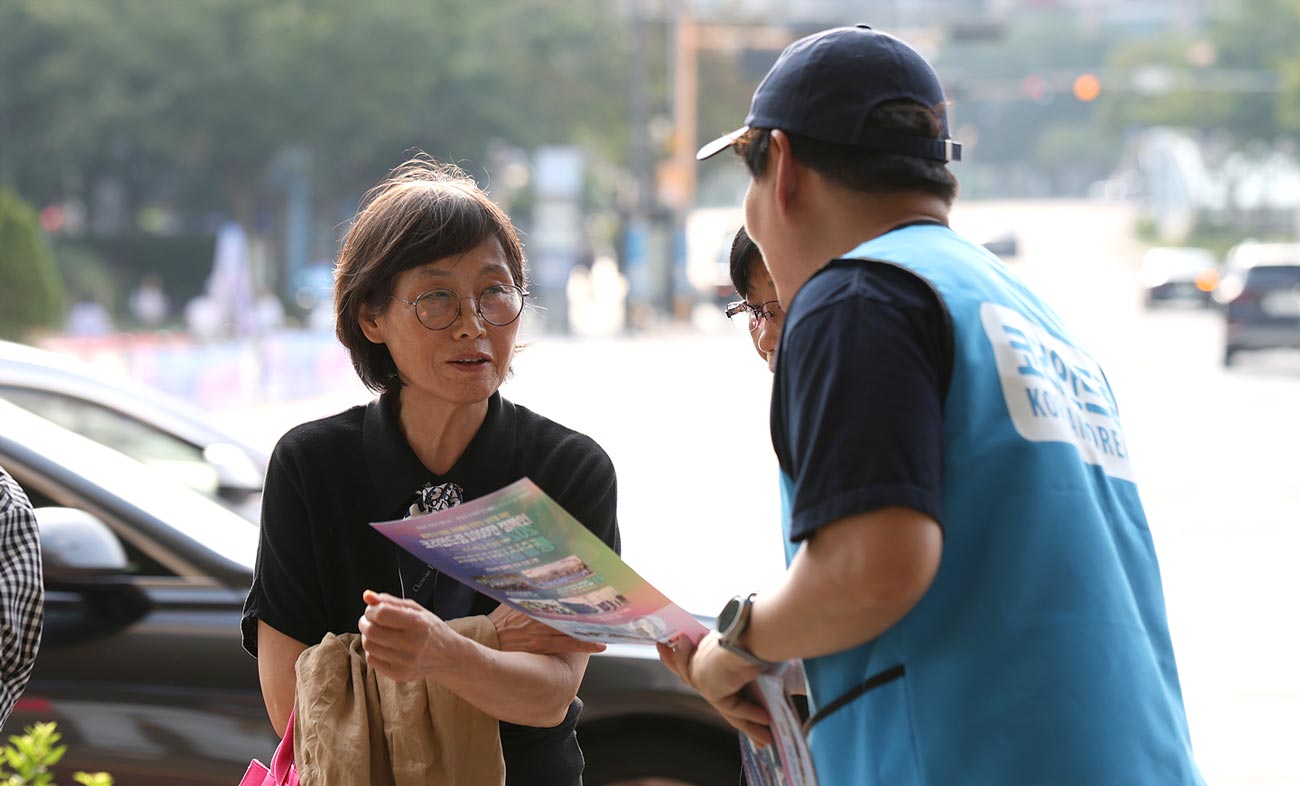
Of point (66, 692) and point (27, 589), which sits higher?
point (27, 589)

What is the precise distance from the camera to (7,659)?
2.25 metres

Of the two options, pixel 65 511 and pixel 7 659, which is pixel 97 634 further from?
pixel 7 659

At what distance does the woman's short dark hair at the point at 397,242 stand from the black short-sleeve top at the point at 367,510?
144mm

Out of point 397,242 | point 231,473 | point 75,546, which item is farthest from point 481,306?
point 231,473

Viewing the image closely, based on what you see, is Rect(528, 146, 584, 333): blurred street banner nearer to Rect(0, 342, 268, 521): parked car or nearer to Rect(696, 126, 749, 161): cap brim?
Rect(0, 342, 268, 521): parked car

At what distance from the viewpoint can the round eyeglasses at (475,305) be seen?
2246 millimetres

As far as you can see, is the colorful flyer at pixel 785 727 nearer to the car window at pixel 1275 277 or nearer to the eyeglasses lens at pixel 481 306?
the eyeglasses lens at pixel 481 306

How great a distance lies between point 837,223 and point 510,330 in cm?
67

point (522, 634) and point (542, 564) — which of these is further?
point (522, 634)

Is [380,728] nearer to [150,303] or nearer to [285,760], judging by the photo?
[285,760]

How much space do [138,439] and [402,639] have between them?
346cm

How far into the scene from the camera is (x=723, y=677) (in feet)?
5.88

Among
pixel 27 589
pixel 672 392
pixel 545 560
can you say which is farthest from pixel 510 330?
pixel 672 392

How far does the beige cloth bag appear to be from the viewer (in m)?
2.02
